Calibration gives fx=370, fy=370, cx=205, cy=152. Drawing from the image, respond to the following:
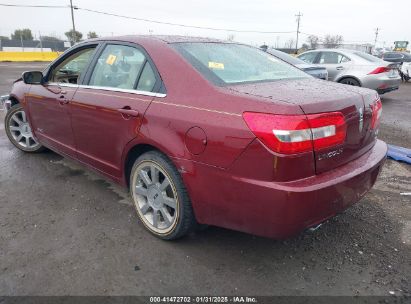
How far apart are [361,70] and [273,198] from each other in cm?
949

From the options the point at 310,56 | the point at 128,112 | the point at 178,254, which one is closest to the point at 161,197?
the point at 178,254

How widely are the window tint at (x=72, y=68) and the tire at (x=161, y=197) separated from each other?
4.36ft

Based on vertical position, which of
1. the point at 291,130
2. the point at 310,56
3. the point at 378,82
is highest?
the point at 291,130

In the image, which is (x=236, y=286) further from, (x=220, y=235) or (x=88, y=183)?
(x=88, y=183)

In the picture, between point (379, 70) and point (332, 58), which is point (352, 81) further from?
point (332, 58)

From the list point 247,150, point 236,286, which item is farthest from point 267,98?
point 236,286

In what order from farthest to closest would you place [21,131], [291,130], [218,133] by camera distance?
1. [21,131]
2. [218,133]
3. [291,130]

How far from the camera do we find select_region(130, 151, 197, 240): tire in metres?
2.72

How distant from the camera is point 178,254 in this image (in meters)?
2.84

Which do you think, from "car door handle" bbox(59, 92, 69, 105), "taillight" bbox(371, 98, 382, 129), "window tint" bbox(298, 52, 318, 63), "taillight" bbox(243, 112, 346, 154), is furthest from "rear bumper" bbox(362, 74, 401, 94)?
"taillight" bbox(243, 112, 346, 154)

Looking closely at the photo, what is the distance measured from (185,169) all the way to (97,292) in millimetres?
989

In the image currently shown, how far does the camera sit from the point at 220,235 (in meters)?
3.11

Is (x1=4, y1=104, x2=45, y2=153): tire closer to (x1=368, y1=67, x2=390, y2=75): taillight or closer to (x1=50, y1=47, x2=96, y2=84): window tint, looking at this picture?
(x1=50, y1=47, x2=96, y2=84): window tint

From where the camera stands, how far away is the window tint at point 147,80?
290 centimetres
